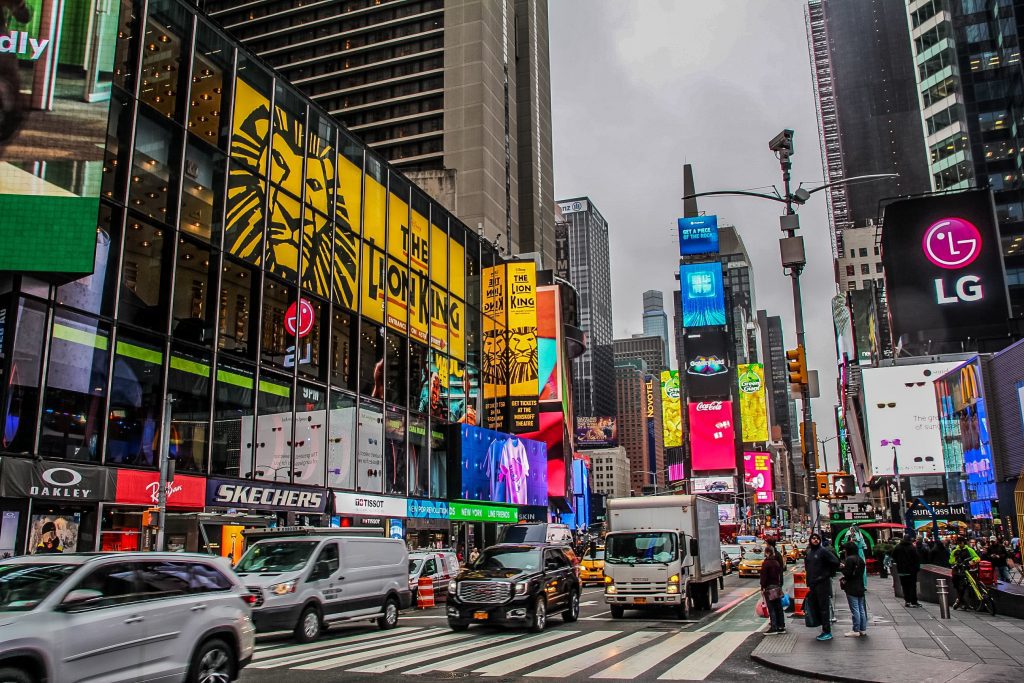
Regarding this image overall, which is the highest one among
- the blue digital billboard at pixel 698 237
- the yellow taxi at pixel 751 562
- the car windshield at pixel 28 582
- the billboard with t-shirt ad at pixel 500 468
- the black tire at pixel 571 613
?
the blue digital billboard at pixel 698 237

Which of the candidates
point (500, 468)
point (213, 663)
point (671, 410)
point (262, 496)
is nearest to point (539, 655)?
point (213, 663)

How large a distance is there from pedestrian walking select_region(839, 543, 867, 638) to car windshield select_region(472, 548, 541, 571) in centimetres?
665

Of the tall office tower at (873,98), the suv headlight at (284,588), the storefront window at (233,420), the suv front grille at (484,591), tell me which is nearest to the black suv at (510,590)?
the suv front grille at (484,591)

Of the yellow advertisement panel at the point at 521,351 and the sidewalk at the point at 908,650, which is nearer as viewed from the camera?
the sidewalk at the point at 908,650

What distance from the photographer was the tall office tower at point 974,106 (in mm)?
88625

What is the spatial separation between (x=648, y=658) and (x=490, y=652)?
2.82m

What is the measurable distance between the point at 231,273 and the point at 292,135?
7.68 metres

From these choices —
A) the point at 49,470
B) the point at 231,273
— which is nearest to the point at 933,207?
the point at 231,273

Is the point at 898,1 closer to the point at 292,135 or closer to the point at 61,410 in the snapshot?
the point at 292,135

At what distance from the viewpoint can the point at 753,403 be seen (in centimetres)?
17812

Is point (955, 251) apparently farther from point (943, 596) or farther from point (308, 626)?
point (308, 626)

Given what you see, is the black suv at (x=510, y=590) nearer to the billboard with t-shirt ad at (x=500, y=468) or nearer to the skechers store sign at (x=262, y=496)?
the skechers store sign at (x=262, y=496)

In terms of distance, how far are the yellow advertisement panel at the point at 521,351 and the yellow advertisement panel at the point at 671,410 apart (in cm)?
13548

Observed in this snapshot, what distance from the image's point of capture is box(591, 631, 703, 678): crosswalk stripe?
38.2 ft
